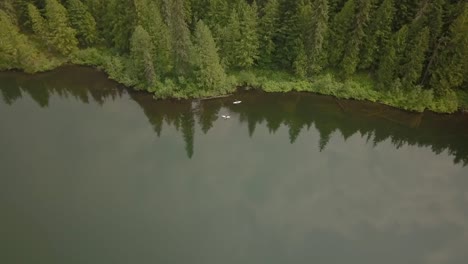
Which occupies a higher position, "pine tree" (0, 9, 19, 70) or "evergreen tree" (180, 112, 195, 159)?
"pine tree" (0, 9, 19, 70)

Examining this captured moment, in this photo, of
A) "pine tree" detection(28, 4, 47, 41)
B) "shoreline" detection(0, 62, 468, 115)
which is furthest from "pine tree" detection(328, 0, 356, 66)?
"pine tree" detection(28, 4, 47, 41)

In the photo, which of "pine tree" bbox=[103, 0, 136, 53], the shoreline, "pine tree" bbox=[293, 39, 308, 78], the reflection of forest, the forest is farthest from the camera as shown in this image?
"pine tree" bbox=[103, 0, 136, 53]

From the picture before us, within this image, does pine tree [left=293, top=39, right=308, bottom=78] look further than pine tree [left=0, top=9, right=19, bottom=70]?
No

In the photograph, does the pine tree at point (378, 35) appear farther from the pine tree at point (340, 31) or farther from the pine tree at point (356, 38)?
the pine tree at point (340, 31)

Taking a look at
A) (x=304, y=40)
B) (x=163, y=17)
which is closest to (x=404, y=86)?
(x=304, y=40)

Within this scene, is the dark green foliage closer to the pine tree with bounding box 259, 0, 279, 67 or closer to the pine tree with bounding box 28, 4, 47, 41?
the pine tree with bounding box 259, 0, 279, 67

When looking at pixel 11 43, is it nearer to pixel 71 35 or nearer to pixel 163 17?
pixel 71 35
